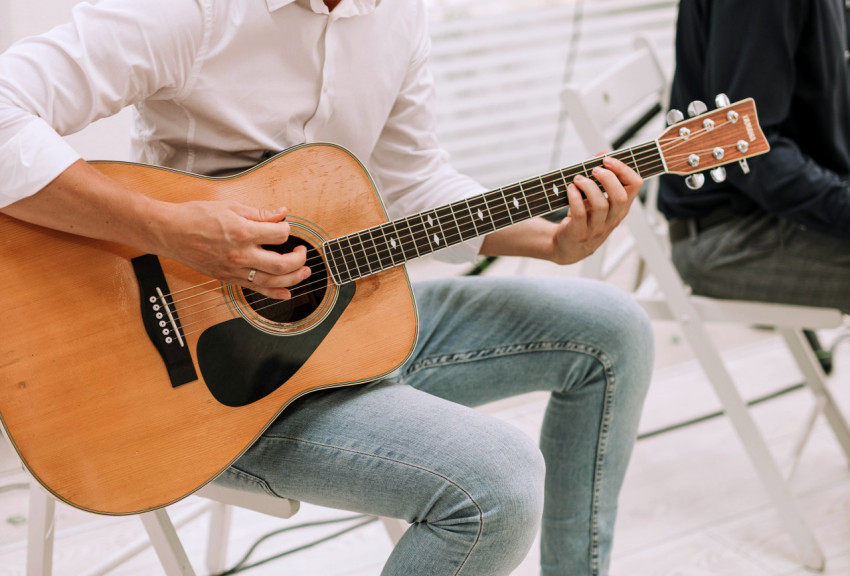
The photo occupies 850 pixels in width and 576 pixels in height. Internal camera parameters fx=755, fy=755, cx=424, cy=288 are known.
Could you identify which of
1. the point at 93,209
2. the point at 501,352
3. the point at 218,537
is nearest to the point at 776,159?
the point at 501,352

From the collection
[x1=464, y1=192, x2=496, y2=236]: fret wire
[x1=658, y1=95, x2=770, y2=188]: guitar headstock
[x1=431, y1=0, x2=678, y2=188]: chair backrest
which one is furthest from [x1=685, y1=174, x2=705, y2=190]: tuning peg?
[x1=431, y1=0, x2=678, y2=188]: chair backrest

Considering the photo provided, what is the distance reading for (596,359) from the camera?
110 cm

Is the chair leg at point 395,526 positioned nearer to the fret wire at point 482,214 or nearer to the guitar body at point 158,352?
the guitar body at point 158,352

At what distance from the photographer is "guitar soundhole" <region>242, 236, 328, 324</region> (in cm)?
94

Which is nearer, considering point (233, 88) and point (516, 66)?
point (233, 88)

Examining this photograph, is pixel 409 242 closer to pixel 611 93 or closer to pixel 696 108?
pixel 696 108

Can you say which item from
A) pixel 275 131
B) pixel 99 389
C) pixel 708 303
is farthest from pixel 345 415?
pixel 708 303

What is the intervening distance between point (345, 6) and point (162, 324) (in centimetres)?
48

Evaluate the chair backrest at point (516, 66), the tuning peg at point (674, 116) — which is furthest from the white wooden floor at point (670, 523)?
the chair backrest at point (516, 66)

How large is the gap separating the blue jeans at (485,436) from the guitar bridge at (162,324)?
0.13m

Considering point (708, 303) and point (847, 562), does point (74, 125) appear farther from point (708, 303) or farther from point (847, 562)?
point (847, 562)

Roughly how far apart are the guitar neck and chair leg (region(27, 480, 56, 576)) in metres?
0.53

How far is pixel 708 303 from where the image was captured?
60.2 inches

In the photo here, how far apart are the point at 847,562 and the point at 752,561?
7.2 inches
